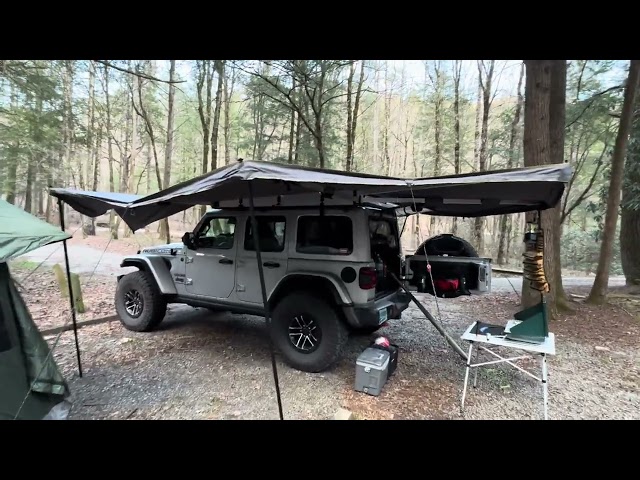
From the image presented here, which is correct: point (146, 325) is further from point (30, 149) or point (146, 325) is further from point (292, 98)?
point (292, 98)

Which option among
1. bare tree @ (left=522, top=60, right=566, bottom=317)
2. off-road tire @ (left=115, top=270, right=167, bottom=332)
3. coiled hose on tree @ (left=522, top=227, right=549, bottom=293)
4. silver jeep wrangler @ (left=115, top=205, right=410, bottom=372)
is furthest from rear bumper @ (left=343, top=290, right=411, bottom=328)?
bare tree @ (left=522, top=60, right=566, bottom=317)

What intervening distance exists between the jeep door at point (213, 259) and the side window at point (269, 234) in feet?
0.74

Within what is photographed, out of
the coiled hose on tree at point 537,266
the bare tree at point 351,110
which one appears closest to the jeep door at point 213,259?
the coiled hose on tree at point 537,266

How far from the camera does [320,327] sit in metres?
3.73

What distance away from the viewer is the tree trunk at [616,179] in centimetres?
629

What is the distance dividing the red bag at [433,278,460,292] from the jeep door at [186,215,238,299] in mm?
2777

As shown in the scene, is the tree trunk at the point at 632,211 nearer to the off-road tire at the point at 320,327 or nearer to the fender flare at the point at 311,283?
the fender flare at the point at 311,283

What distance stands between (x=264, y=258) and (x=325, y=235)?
840mm

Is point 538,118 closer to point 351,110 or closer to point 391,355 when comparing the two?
point 391,355

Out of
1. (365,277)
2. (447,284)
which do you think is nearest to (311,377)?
(365,277)
